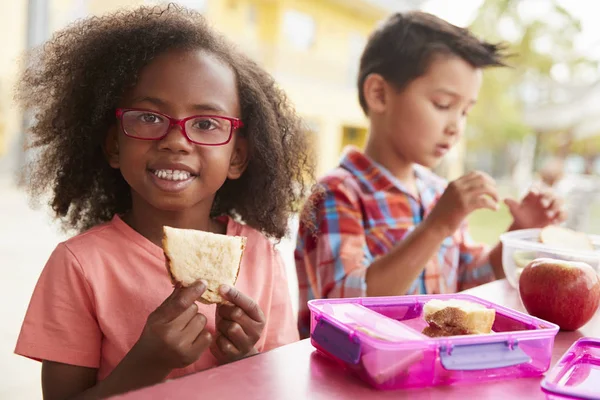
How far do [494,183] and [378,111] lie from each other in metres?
0.49

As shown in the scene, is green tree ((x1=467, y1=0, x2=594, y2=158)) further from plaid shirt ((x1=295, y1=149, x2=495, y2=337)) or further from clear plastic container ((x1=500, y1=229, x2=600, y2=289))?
clear plastic container ((x1=500, y1=229, x2=600, y2=289))

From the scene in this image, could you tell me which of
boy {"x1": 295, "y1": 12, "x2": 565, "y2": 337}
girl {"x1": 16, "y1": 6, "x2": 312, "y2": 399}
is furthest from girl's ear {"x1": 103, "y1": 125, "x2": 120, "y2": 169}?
boy {"x1": 295, "y1": 12, "x2": 565, "y2": 337}

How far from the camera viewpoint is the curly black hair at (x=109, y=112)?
3.77ft

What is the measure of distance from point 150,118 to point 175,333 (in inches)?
16.7

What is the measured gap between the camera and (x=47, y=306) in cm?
101

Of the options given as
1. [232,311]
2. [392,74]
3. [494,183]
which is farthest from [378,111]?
[232,311]

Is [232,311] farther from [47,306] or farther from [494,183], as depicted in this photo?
[494,183]

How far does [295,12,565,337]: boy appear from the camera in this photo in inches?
56.8

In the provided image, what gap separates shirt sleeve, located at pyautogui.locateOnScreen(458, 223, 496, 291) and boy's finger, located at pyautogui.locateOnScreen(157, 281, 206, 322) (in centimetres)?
114

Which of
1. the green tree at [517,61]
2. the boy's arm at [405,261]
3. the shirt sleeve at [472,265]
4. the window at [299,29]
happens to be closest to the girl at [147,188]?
the boy's arm at [405,261]

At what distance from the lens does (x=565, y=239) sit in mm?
1329

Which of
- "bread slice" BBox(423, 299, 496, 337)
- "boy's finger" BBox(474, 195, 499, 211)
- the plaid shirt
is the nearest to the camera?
"bread slice" BBox(423, 299, 496, 337)

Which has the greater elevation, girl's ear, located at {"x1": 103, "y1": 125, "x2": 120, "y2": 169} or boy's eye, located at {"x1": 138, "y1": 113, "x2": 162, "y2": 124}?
boy's eye, located at {"x1": 138, "y1": 113, "x2": 162, "y2": 124}

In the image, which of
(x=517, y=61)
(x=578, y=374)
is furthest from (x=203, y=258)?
(x=517, y=61)
